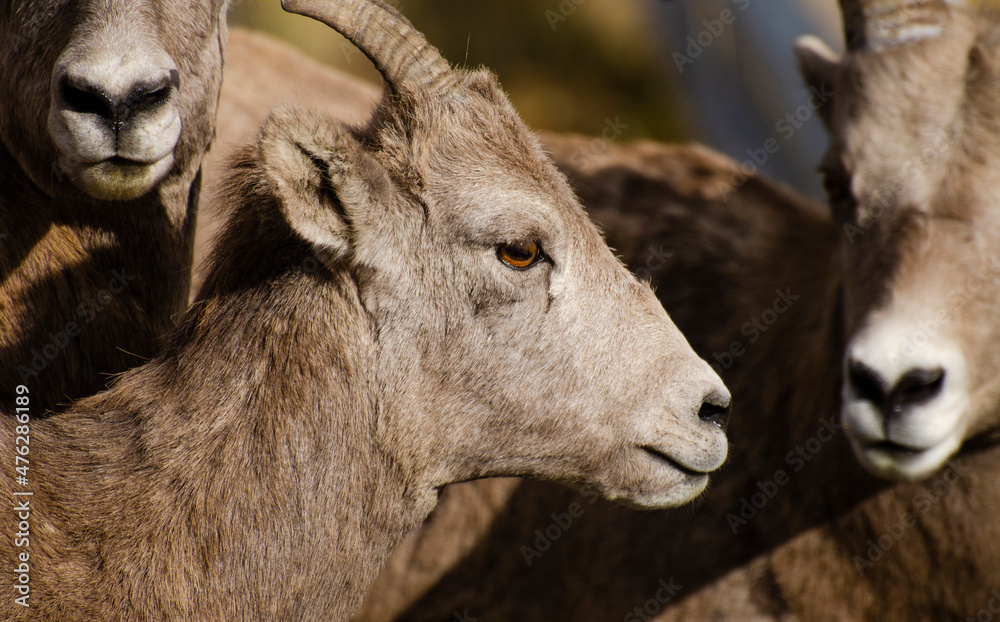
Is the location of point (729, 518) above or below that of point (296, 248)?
below

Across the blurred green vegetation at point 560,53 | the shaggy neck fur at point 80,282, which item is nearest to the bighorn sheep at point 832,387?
the shaggy neck fur at point 80,282

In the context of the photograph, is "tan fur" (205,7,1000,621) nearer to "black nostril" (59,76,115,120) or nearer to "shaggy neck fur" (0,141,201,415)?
"shaggy neck fur" (0,141,201,415)

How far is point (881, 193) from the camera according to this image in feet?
15.1

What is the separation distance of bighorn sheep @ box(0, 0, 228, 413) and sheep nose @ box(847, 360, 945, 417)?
2988 millimetres

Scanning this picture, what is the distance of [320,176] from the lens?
3.17 m

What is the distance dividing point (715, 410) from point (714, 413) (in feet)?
0.04

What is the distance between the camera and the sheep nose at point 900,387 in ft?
12.9

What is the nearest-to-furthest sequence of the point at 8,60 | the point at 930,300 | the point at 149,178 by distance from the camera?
1. the point at 149,178
2. the point at 8,60
3. the point at 930,300

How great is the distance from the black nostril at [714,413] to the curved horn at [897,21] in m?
2.31

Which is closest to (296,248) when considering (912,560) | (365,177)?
(365,177)

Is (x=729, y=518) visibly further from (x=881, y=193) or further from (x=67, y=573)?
(x=67, y=573)

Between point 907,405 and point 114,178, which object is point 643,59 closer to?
point 907,405

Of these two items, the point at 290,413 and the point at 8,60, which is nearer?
the point at 290,413

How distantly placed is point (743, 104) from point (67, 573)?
1164cm
